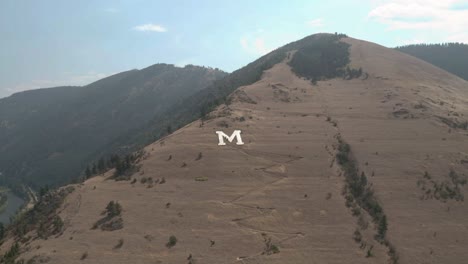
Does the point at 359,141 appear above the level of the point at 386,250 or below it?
above

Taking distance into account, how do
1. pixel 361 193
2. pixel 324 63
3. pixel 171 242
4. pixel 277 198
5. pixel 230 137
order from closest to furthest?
pixel 171 242
pixel 277 198
pixel 361 193
pixel 230 137
pixel 324 63

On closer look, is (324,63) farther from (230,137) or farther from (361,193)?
(361,193)

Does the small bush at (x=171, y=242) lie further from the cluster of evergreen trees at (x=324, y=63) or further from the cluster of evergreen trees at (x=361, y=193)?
the cluster of evergreen trees at (x=324, y=63)

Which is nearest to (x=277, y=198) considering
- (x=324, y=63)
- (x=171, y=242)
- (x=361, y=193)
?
(x=361, y=193)

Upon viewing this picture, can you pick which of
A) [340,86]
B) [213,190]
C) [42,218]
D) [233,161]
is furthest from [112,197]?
[340,86]

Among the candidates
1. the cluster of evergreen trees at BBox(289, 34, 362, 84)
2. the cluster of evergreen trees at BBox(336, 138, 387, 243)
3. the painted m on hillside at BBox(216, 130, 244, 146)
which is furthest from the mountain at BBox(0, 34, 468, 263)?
the cluster of evergreen trees at BBox(289, 34, 362, 84)

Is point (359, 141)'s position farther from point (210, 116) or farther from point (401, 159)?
point (210, 116)

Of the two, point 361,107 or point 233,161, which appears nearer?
point 233,161

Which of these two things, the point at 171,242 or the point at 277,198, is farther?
the point at 277,198
